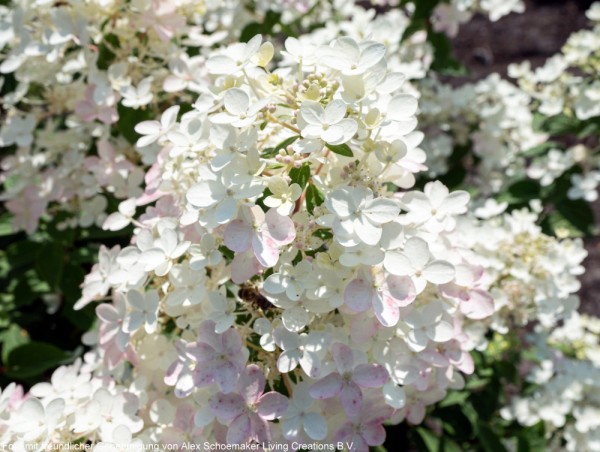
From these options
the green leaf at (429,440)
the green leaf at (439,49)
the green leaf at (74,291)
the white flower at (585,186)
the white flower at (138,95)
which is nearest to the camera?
the white flower at (138,95)

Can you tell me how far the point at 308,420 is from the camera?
1.00 metres

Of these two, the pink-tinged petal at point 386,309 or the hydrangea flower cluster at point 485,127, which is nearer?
the pink-tinged petal at point 386,309

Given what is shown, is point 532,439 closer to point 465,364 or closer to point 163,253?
point 465,364

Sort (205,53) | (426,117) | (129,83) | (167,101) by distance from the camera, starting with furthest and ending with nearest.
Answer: (426,117) < (205,53) < (167,101) < (129,83)

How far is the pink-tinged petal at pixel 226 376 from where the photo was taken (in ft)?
3.23

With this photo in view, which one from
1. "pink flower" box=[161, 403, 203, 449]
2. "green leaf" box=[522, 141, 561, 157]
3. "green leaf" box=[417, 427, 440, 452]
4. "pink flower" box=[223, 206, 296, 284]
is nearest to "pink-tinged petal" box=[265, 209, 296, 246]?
"pink flower" box=[223, 206, 296, 284]

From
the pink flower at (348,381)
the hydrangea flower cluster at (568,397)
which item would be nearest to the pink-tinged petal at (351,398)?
the pink flower at (348,381)

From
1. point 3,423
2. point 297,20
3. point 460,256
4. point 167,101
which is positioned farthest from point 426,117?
point 3,423

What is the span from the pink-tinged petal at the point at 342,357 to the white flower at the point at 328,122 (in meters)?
0.29

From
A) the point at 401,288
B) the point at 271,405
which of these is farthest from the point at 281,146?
the point at 271,405

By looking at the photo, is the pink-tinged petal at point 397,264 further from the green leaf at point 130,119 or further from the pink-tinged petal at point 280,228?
the green leaf at point 130,119

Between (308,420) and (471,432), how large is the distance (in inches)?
34.5

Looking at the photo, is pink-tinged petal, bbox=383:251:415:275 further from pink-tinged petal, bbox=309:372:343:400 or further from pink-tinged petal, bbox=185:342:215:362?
pink-tinged petal, bbox=185:342:215:362

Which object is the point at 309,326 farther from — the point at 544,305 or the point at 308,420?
the point at 544,305
